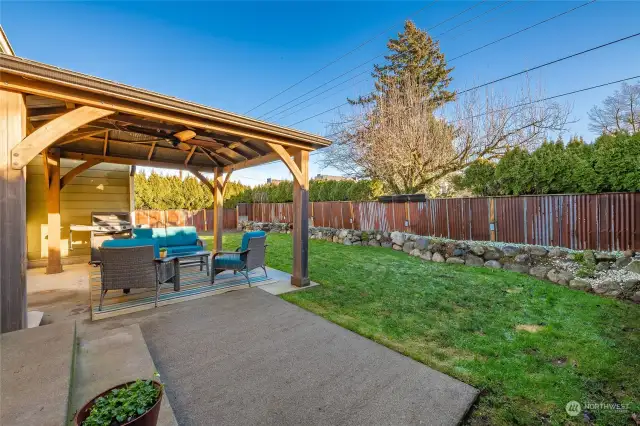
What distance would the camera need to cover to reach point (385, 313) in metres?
3.67

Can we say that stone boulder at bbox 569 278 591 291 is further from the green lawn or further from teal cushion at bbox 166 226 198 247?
teal cushion at bbox 166 226 198 247

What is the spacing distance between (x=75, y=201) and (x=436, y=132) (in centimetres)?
1167

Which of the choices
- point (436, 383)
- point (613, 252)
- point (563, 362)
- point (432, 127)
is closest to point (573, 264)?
point (613, 252)

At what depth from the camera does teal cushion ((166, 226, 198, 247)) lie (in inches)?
254

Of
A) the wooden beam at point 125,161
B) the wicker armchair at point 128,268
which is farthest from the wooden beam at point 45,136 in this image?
the wooden beam at point 125,161

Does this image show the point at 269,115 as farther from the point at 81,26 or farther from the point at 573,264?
the point at 573,264

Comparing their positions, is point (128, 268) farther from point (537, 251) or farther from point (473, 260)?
point (537, 251)

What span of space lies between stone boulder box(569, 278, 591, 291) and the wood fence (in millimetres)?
14774

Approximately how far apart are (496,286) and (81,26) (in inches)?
427

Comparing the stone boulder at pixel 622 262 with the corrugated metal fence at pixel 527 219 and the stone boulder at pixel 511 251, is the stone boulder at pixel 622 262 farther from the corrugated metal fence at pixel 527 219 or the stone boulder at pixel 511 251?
the stone boulder at pixel 511 251

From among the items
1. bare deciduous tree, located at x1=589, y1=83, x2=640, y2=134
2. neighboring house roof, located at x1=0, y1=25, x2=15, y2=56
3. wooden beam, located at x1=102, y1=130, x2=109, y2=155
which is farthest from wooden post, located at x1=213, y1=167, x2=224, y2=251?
bare deciduous tree, located at x1=589, y1=83, x2=640, y2=134

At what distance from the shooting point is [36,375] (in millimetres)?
1911

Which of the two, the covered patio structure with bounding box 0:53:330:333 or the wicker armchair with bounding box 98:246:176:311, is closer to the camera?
the covered patio structure with bounding box 0:53:330:333

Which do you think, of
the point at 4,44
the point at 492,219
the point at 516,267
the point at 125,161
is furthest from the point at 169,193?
the point at 516,267
